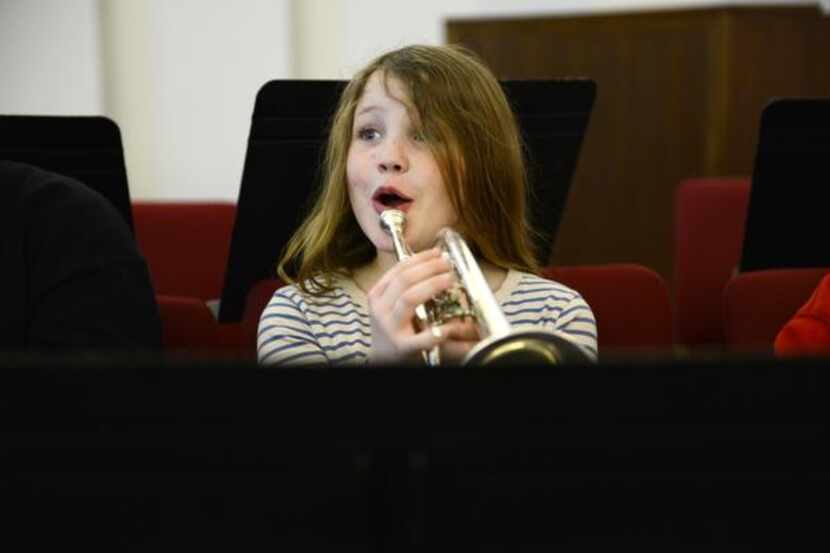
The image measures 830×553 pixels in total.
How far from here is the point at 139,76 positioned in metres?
4.70

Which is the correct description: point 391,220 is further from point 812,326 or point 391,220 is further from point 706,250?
point 706,250

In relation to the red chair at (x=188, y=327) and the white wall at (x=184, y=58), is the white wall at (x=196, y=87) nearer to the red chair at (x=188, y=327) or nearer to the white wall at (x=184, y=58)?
the white wall at (x=184, y=58)

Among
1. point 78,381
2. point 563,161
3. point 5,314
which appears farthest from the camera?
point 563,161

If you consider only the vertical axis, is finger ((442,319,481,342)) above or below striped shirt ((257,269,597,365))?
above

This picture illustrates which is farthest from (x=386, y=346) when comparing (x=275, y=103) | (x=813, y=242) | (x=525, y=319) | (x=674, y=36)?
(x=674, y=36)

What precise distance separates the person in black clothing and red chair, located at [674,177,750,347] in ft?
5.45

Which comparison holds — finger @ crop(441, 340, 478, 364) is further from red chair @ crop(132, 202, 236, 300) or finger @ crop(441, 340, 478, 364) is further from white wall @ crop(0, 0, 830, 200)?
white wall @ crop(0, 0, 830, 200)

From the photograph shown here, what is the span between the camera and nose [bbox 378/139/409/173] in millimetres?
1600

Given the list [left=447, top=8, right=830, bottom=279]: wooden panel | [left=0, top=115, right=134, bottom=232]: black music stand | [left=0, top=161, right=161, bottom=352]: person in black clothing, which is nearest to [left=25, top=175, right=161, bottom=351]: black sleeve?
[left=0, top=161, right=161, bottom=352]: person in black clothing

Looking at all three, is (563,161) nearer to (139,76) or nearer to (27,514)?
(27,514)

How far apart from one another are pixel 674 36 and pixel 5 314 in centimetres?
294

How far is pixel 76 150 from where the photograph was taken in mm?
1901

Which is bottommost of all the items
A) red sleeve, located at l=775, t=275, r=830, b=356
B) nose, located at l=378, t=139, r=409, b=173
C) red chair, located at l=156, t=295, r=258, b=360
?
red chair, located at l=156, t=295, r=258, b=360

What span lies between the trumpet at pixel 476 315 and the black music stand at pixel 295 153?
0.45 metres
